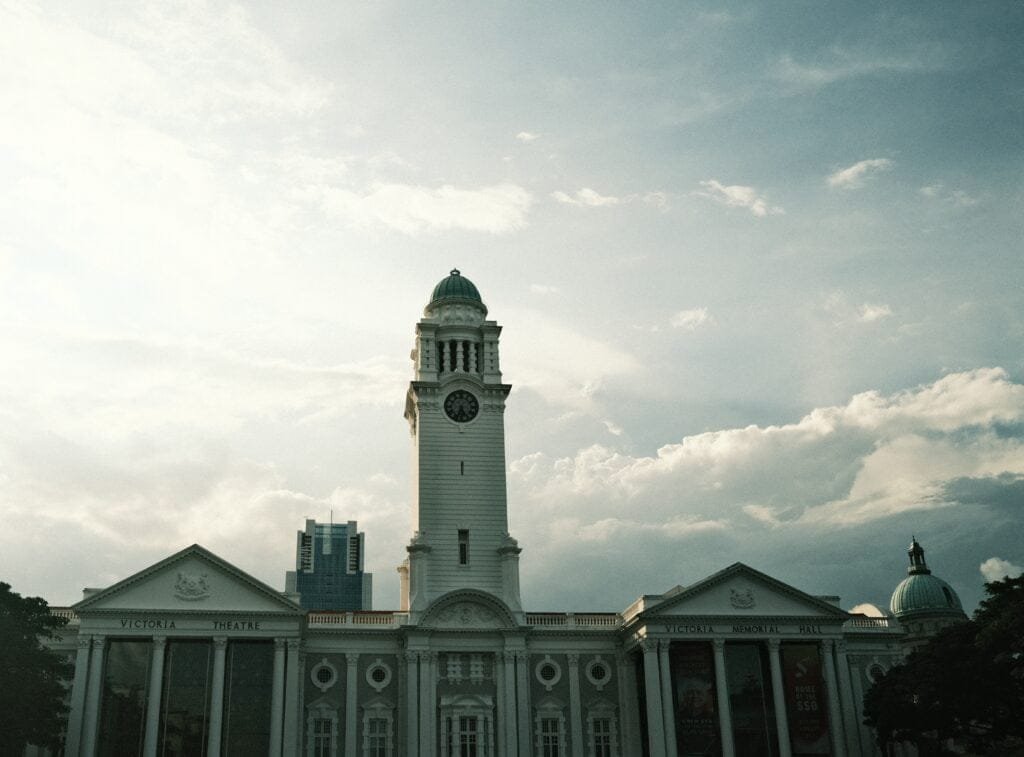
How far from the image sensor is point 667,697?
66.8m

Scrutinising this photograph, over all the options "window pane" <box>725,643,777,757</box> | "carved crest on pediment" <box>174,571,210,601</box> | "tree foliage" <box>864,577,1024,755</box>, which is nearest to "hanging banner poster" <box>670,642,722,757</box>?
"window pane" <box>725,643,777,757</box>

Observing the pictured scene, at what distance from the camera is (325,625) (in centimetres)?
6931

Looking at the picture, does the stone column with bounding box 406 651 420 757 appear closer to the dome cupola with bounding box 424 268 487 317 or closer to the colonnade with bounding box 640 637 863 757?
the colonnade with bounding box 640 637 863 757

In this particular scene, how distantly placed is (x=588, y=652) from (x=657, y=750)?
843 centimetres

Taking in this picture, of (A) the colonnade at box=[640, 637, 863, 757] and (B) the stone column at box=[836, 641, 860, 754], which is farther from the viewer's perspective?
(B) the stone column at box=[836, 641, 860, 754]

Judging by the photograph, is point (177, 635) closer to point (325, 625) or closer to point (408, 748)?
point (325, 625)

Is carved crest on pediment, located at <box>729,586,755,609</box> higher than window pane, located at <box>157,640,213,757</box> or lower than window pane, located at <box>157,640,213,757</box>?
higher

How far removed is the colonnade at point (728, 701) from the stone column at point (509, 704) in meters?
8.16

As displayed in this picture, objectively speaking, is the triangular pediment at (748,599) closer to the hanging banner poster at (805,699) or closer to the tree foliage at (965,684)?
the hanging banner poster at (805,699)

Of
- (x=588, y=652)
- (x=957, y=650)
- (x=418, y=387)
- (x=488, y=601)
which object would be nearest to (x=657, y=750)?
(x=588, y=652)

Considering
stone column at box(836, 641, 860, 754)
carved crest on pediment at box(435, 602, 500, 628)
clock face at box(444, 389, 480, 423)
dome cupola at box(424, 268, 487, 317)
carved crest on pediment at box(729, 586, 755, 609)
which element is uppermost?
dome cupola at box(424, 268, 487, 317)

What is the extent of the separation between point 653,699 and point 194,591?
28292mm

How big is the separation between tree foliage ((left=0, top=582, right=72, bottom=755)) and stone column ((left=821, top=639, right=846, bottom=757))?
45166 millimetres

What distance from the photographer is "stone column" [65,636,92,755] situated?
199 feet
